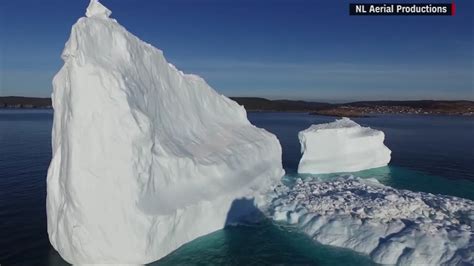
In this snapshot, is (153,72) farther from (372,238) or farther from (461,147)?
(461,147)

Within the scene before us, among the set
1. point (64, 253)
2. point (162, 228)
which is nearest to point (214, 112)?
point (162, 228)

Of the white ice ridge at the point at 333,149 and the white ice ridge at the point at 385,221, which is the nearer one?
the white ice ridge at the point at 385,221

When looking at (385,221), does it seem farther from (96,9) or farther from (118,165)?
(96,9)

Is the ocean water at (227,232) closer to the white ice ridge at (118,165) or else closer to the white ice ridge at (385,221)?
the white ice ridge at (385,221)

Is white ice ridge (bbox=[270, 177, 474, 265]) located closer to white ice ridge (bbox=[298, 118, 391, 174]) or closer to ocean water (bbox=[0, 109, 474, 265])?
ocean water (bbox=[0, 109, 474, 265])

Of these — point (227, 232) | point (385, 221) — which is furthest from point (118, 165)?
point (385, 221)

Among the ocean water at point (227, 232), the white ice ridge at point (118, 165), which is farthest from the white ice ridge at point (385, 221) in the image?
the white ice ridge at point (118, 165)
